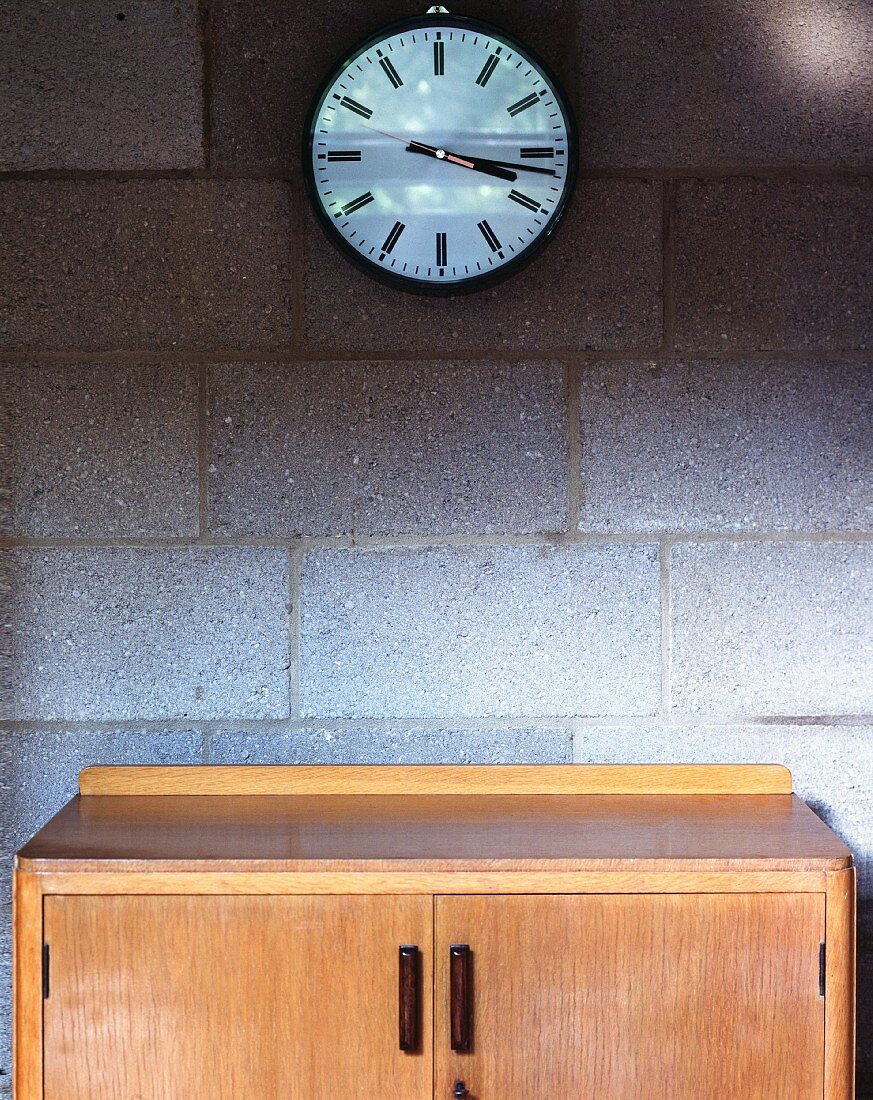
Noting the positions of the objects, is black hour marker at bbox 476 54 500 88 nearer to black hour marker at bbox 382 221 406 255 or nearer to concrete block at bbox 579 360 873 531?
black hour marker at bbox 382 221 406 255

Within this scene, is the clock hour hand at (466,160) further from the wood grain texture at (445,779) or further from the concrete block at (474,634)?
the wood grain texture at (445,779)

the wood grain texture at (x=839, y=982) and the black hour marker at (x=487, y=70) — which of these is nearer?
the wood grain texture at (x=839, y=982)

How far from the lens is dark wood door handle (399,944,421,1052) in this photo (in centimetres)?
115

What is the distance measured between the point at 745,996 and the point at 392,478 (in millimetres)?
906

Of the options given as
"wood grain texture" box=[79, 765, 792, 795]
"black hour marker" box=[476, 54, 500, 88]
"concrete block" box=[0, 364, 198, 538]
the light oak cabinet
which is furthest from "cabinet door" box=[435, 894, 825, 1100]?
"black hour marker" box=[476, 54, 500, 88]

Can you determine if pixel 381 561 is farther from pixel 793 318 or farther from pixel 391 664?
pixel 793 318

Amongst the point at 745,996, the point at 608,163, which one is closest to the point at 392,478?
the point at 608,163

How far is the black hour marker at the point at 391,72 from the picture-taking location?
1.50m

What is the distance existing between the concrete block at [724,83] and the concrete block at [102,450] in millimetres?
828

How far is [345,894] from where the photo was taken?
3.80 feet

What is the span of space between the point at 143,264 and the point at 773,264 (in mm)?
1049

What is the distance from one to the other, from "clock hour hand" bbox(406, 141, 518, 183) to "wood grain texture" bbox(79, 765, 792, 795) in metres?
0.96

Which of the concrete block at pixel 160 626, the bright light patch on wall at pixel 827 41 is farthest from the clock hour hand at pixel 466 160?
the concrete block at pixel 160 626

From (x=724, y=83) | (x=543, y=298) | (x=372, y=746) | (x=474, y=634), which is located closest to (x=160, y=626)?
(x=372, y=746)
